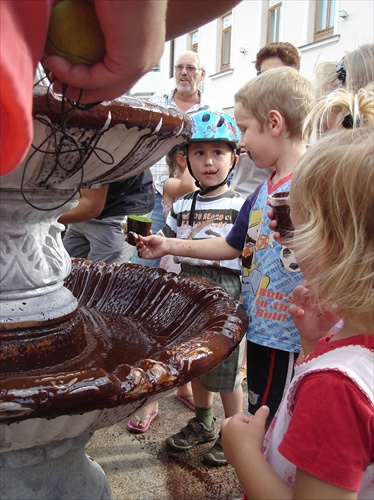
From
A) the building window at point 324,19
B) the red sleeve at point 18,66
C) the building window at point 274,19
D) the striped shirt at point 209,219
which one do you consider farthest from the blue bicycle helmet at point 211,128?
the building window at point 274,19

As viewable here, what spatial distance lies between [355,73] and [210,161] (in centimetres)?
88

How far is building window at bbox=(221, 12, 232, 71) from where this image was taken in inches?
597

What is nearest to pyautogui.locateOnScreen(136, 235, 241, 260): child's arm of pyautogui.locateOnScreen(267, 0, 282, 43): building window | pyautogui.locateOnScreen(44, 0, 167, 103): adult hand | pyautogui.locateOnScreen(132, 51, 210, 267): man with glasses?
pyautogui.locateOnScreen(44, 0, 167, 103): adult hand

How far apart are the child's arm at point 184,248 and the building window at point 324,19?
10.5 m

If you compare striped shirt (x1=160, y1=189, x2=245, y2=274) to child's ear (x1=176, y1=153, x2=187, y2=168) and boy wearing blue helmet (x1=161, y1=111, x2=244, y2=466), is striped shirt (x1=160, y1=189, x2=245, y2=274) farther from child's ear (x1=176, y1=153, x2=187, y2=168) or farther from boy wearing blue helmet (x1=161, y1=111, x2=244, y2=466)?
child's ear (x1=176, y1=153, x2=187, y2=168)

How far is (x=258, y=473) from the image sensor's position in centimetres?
108

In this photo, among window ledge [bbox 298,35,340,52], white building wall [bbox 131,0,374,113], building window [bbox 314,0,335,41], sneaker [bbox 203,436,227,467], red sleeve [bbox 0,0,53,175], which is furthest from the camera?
building window [bbox 314,0,335,41]

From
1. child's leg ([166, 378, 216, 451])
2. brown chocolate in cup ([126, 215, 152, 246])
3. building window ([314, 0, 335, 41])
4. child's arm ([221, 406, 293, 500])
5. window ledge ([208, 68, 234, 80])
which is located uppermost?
building window ([314, 0, 335, 41])

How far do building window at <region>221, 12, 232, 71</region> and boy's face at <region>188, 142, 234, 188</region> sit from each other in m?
13.3

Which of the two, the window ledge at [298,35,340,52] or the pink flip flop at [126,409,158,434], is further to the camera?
the window ledge at [298,35,340,52]

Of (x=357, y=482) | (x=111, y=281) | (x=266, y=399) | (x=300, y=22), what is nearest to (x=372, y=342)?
(x=357, y=482)

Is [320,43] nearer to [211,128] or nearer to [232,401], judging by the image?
[211,128]

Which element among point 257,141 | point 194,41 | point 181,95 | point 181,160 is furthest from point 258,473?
point 194,41

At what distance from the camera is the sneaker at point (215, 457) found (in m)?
2.33
